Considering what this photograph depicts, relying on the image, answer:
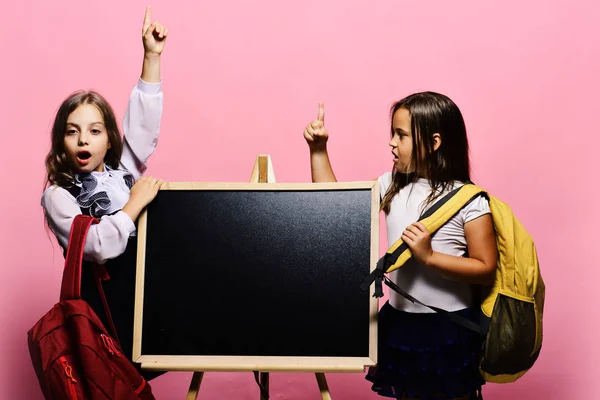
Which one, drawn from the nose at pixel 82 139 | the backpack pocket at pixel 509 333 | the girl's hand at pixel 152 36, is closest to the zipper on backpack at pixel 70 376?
the nose at pixel 82 139

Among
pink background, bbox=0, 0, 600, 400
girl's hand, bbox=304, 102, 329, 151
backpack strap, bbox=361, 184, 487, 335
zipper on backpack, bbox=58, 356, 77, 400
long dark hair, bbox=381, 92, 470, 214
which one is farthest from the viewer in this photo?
pink background, bbox=0, 0, 600, 400

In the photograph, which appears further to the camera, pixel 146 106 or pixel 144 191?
pixel 146 106

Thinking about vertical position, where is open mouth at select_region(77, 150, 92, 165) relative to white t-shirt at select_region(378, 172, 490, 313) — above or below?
above

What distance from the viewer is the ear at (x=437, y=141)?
2162mm

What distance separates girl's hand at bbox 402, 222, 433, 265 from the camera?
6.64 ft

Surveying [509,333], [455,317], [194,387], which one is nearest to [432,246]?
[455,317]

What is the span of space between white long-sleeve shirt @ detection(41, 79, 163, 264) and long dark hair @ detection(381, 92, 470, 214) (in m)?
0.68

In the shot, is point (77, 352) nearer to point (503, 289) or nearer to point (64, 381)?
point (64, 381)

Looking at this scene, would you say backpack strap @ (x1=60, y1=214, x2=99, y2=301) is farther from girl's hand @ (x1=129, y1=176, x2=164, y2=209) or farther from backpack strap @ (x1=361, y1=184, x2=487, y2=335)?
backpack strap @ (x1=361, y1=184, x2=487, y2=335)

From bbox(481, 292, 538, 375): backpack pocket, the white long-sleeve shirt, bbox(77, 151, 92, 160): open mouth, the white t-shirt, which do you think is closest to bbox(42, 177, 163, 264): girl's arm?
the white long-sleeve shirt

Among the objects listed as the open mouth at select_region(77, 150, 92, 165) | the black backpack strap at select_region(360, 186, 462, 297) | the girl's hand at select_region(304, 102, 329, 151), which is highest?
the girl's hand at select_region(304, 102, 329, 151)

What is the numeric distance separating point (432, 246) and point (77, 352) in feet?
3.02

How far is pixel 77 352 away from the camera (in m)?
2.00

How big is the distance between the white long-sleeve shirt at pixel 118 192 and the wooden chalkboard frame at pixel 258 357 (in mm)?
85
